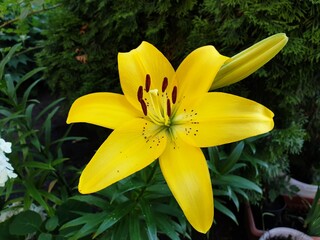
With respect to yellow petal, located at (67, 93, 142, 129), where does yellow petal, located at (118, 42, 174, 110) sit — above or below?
above

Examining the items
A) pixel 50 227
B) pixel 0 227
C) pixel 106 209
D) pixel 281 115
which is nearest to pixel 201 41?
pixel 281 115

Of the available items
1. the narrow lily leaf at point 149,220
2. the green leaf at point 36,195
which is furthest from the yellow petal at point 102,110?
the green leaf at point 36,195

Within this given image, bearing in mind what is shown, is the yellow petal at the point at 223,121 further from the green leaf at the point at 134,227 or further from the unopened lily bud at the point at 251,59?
the green leaf at the point at 134,227

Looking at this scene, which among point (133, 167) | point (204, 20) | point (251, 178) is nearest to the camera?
point (133, 167)

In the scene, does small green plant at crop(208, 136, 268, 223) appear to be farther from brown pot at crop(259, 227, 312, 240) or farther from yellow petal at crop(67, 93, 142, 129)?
yellow petal at crop(67, 93, 142, 129)

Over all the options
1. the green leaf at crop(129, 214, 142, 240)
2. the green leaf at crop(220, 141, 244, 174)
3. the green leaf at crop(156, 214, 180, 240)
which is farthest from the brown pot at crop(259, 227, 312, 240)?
the green leaf at crop(129, 214, 142, 240)

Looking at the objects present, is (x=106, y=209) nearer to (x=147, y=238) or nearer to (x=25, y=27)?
(x=147, y=238)

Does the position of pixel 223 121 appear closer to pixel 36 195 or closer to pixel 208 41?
pixel 208 41

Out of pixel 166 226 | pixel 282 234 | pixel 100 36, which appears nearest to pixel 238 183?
pixel 166 226
